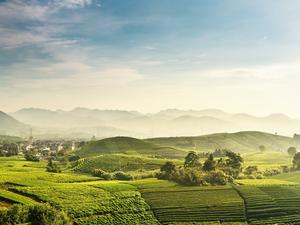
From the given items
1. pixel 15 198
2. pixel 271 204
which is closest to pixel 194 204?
pixel 271 204

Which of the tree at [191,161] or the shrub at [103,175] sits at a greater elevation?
the tree at [191,161]

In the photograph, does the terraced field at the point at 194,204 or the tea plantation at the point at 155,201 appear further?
the terraced field at the point at 194,204

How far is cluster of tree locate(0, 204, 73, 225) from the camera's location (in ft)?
243

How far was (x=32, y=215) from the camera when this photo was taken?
7694 centimetres

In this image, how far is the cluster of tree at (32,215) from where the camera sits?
7419 centimetres

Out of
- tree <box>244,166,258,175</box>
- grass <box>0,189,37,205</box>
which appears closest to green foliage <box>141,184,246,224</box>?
grass <box>0,189,37,205</box>

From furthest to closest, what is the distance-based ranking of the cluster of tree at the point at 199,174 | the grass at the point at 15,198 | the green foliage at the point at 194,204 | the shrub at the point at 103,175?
1. the shrub at the point at 103,175
2. the cluster of tree at the point at 199,174
3. the green foliage at the point at 194,204
4. the grass at the point at 15,198

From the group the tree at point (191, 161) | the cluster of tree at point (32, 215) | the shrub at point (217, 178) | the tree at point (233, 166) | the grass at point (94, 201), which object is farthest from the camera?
the tree at point (191, 161)

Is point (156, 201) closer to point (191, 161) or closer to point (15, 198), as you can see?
point (15, 198)

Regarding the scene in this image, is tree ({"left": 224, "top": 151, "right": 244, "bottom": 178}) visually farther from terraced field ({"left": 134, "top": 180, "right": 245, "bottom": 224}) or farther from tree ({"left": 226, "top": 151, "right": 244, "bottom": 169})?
terraced field ({"left": 134, "top": 180, "right": 245, "bottom": 224})

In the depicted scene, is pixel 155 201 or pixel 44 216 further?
pixel 155 201

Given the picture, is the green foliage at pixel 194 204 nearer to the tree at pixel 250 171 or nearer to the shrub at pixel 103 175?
the shrub at pixel 103 175

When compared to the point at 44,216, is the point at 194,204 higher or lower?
lower

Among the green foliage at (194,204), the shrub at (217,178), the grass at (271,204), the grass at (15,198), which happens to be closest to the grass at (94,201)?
the green foliage at (194,204)
